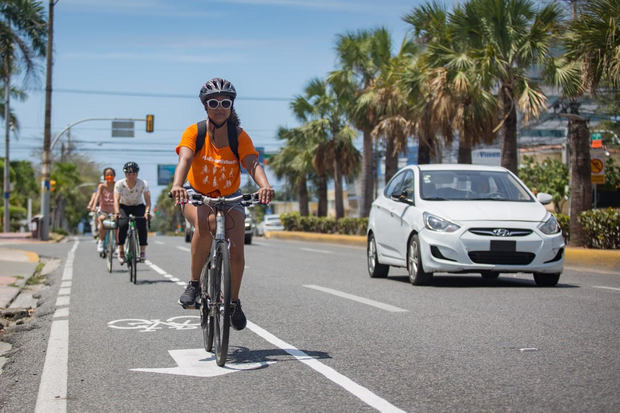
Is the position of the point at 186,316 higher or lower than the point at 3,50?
lower

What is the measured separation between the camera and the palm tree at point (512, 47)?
21.8m

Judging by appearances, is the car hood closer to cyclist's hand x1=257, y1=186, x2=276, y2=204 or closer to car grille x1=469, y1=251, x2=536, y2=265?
car grille x1=469, y1=251, x2=536, y2=265

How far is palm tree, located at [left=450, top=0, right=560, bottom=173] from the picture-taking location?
858 inches

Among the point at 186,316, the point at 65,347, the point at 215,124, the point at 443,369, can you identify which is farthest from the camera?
the point at 186,316

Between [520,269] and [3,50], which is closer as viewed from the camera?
[520,269]

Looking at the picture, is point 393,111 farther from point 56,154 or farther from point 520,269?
point 56,154

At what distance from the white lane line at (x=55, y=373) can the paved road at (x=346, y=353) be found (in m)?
0.03

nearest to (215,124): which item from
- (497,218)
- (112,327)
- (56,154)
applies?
(112,327)

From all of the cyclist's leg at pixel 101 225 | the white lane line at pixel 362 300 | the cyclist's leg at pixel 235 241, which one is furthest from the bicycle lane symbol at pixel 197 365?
the cyclist's leg at pixel 101 225

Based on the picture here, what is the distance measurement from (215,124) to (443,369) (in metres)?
2.39

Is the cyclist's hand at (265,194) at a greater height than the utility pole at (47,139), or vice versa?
the utility pole at (47,139)

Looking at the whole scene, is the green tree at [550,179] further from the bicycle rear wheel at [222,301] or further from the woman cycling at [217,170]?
the bicycle rear wheel at [222,301]

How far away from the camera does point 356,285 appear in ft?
40.8

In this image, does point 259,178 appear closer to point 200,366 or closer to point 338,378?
point 200,366
